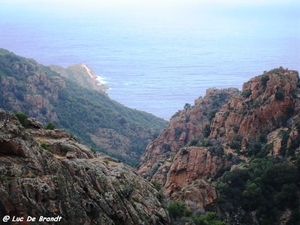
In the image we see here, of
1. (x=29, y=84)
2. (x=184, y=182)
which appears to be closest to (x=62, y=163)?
(x=184, y=182)

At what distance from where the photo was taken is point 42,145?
66.1 ft

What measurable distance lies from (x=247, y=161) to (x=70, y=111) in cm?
3366

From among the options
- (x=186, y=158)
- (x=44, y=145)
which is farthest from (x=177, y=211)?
(x=186, y=158)

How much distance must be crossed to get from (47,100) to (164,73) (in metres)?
103

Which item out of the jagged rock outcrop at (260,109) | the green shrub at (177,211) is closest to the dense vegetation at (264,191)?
the jagged rock outcrop at (260,109)

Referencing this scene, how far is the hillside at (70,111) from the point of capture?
60.6m

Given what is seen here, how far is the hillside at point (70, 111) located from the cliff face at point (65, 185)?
36.6 metres

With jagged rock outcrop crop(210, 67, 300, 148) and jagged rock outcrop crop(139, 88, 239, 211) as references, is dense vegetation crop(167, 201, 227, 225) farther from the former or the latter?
jagged rock outcrop crop(210, 67, 300, 148)

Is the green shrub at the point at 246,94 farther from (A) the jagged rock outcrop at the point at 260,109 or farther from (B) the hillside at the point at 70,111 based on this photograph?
(B) the hillside at the point at 70,111

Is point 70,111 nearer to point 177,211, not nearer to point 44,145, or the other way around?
point 177,211

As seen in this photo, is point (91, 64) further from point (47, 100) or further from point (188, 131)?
point (188, 131)

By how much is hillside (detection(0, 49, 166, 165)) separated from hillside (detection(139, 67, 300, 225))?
41.2ft

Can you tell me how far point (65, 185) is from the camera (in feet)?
57.3

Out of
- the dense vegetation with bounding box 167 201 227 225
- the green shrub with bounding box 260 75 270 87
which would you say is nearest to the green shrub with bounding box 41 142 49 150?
the dense vegetation with bounding box 167 201 227 225
